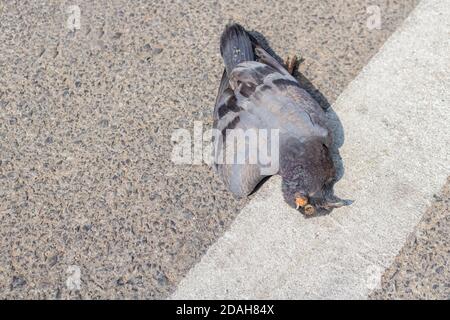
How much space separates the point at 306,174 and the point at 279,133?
348mm

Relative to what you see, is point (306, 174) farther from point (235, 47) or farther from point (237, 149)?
point (235, 47)

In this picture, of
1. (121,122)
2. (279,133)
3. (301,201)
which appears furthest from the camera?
(121,122)

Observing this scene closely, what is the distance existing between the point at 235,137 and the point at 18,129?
190cm

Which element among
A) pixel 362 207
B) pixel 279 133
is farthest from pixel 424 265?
pixel 279 133

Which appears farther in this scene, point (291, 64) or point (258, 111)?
point (291, 64)

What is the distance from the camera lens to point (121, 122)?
4.56 metres

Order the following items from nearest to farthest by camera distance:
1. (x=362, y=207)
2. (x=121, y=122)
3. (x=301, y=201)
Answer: (x=301, y=201) → (x=362, y=207) → (x=121, y=122)

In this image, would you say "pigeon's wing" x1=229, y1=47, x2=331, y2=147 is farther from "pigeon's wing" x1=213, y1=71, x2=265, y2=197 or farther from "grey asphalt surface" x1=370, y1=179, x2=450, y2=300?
"grey asphalt surface" x1=370, y1=179, x2=450, y2=300

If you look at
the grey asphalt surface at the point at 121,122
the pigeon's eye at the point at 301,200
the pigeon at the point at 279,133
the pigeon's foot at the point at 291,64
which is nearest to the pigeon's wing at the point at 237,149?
the pigeon at the point at 279,133

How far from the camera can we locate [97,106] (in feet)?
15.3

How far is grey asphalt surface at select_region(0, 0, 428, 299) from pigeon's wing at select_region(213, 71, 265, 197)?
22 cm

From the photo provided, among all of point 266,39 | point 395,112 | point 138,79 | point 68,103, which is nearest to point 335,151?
point 395,112

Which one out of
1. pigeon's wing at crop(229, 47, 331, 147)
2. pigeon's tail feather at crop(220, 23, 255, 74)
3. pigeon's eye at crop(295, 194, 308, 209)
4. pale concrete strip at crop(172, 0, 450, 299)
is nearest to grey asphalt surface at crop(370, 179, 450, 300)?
pale concrete strip at crop(172, 0, 450, 299)

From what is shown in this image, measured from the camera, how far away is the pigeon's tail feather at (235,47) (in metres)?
4.35
